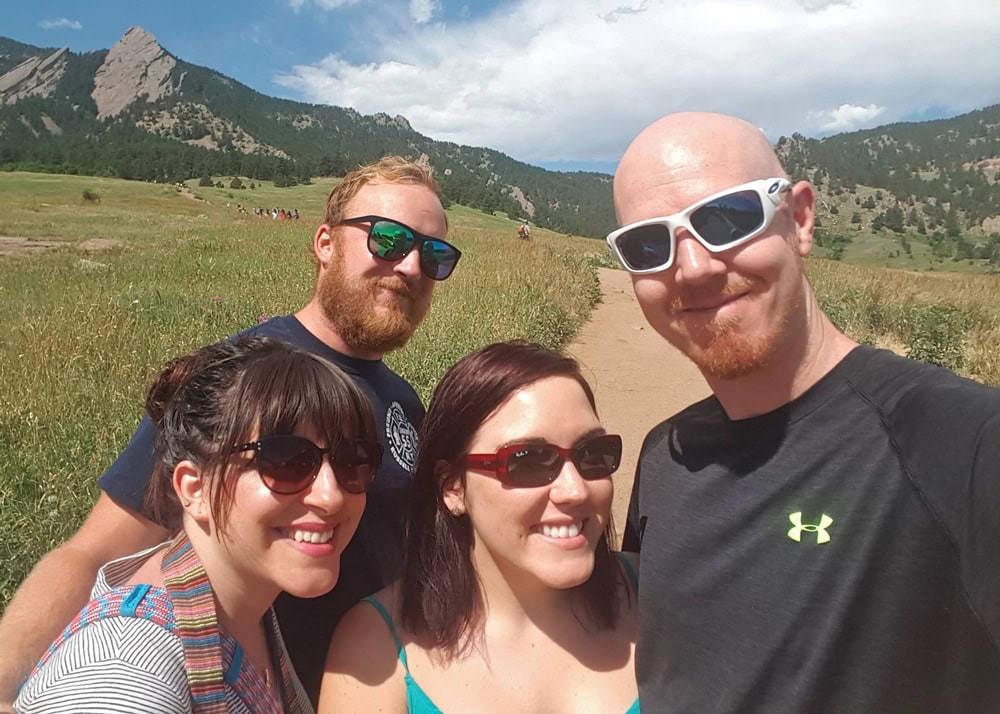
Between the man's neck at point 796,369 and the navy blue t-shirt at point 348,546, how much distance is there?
107cm

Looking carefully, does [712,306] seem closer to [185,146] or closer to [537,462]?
[537,462]

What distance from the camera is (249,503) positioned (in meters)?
1.45

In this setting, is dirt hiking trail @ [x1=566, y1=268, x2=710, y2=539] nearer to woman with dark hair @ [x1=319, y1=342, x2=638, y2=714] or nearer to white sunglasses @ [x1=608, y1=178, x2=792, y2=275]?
woman with dark hair @ [x1=319, y1=342, x2=638, y2=714]

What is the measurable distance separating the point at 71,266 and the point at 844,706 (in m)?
14.7

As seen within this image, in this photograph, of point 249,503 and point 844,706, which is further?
point 249,503

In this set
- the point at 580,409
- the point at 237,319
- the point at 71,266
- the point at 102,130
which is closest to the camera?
the point at 580,409

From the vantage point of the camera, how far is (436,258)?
2648mm

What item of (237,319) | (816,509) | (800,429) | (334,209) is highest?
(334,209)

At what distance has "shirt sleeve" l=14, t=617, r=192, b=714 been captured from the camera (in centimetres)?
111

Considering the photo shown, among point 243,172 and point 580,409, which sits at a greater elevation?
point 243,172

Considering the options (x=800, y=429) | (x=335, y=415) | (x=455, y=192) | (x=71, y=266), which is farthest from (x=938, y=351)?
(x=455, y=192)

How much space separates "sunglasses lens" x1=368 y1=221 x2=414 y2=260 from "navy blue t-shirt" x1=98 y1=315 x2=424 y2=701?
497 millimetres

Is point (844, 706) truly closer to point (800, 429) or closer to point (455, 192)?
point (800, 429)

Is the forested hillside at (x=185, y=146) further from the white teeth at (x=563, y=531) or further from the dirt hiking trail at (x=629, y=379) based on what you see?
the white teeth at (x=563, y=531)
